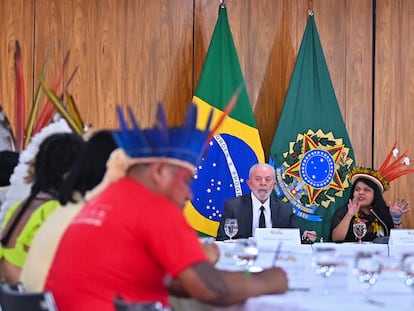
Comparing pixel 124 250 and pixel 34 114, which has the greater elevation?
pixel 34 114

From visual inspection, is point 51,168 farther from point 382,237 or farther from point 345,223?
point 345,223

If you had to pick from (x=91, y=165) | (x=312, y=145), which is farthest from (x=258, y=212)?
(x=91, y=165)

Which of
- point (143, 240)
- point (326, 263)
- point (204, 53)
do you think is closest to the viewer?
point (143, 240)

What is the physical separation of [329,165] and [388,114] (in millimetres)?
822

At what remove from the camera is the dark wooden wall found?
238 inches

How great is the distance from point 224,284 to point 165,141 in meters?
0.43

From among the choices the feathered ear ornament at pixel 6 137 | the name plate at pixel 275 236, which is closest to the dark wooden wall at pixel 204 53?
the feathered ear ornament at pixel 6 137

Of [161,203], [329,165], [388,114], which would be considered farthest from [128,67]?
[161,203]

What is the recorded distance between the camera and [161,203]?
6.81 feet

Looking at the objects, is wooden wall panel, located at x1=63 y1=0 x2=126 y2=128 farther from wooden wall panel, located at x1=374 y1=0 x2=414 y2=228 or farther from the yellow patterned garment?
the yellow patterned garment

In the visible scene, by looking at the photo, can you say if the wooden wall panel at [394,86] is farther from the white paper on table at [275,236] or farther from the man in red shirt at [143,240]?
the man in red shirt at [143,240]

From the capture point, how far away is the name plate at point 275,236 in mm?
3971

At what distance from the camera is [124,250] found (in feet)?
6.78

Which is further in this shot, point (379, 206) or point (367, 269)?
point (379, 206)
